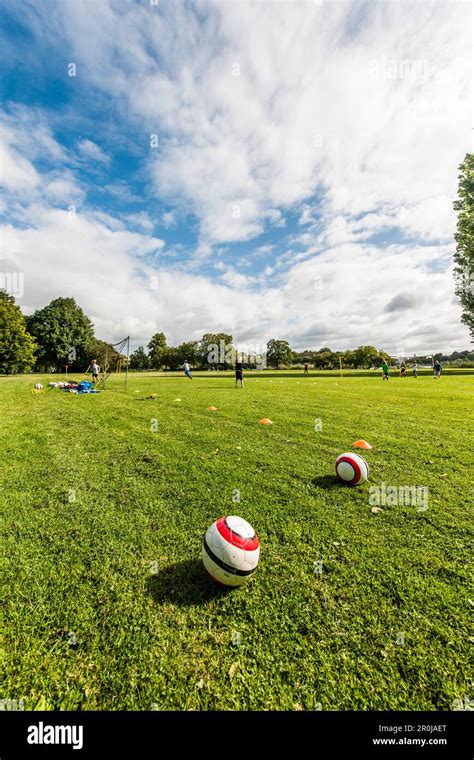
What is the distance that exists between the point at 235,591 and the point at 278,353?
122632 mm

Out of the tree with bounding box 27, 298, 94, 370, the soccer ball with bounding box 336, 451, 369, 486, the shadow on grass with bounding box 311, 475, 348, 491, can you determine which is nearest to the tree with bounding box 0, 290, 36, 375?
the tree with bounding box 27, 298, 94, 370

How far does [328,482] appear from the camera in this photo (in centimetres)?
536

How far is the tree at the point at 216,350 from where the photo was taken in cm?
10425

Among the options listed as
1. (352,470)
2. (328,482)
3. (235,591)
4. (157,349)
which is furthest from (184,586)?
(157,349)

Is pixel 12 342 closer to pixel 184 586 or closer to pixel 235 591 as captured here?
pixel 184 586

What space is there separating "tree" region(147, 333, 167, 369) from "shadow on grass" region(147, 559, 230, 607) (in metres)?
109

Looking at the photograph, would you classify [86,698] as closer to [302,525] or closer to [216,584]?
[216,584]

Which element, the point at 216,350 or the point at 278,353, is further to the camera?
the point at 278,353

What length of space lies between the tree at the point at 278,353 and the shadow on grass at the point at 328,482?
120 metres

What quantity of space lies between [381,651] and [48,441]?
27.2 ft

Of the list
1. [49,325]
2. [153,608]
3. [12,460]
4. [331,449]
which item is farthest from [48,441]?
[49,325]

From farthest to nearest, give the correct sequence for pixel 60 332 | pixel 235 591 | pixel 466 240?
pixel 60 332 → pixel 466 240 → pixel 235 591

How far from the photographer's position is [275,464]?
618 cm
